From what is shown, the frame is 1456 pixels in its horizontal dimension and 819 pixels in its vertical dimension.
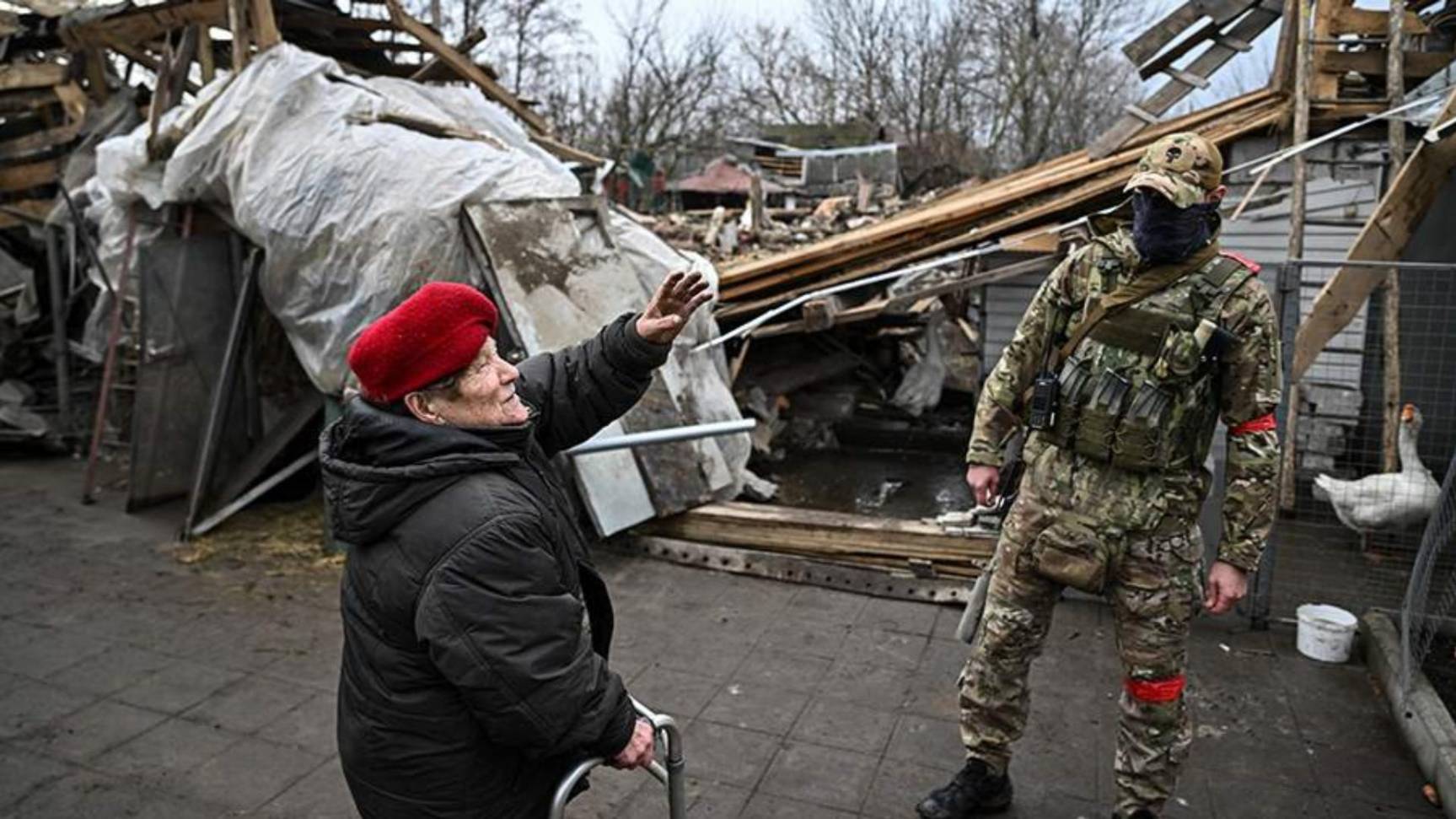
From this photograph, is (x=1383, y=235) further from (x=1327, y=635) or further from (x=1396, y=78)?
(x=1396, y=78)

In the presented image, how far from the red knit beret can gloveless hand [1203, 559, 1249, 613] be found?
6.95 feet

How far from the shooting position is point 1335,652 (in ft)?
13.3

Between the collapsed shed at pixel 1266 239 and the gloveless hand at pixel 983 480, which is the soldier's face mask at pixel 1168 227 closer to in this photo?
the gloveless hand at pixel 983 480

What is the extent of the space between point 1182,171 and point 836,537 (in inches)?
114

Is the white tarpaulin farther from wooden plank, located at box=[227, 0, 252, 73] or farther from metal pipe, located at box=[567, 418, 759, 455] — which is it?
metal pipe, located at box=[567, 418, 759, 455]

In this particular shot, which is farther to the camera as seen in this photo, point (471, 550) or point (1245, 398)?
point (1245, 398)

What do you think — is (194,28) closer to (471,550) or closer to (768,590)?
(768,590)

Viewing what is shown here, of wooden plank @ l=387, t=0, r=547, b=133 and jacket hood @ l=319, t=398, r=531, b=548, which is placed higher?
wooden plank @ l=387, t=0, r=547, b=133

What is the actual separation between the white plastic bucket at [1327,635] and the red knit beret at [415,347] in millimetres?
3942

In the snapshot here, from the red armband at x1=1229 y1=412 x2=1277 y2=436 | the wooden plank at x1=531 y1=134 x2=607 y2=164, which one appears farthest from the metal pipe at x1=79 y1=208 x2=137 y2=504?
the red armband at x1=1229 y1=412 x2=1277 y2=436

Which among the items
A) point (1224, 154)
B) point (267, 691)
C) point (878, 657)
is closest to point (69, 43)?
point (267, 691)

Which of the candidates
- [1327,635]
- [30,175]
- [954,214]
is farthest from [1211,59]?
[30,175]

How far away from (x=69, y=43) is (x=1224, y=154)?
9.75 m

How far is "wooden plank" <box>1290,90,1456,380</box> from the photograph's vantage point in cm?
451
